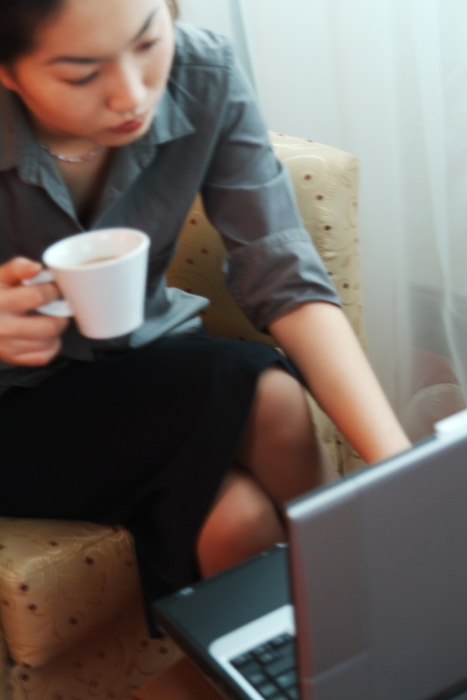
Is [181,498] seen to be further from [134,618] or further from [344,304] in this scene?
[344,304]

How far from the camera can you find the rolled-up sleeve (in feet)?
3.28

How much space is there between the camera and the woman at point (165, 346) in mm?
824

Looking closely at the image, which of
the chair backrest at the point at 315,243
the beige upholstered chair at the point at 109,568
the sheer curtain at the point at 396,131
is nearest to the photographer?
the beige upholstered chair at the point at 109,568

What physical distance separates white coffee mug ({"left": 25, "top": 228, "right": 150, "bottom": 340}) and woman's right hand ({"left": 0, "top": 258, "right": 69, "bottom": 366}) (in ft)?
0.04

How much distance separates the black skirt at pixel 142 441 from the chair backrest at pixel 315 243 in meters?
0.26

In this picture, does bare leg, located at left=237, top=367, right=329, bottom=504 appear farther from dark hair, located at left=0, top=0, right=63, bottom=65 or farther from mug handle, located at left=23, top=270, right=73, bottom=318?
dark hair, located at left=0, top=0, right=63, bottom=65

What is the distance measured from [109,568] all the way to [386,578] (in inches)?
22.3

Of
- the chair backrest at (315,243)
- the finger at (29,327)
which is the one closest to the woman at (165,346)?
the finger at (29,327)

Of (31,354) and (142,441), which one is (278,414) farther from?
(31,354)

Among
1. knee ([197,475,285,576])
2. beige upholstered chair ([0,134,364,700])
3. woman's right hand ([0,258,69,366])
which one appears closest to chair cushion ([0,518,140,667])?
beige upholstered chair ([0,134,364,700])

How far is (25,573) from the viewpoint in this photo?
0.96 m

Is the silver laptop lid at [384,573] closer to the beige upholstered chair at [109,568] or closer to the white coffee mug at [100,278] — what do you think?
the white coffee mug at [100,278]

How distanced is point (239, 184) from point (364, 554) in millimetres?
621

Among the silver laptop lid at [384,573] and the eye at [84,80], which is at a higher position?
the eye at [84,80]
